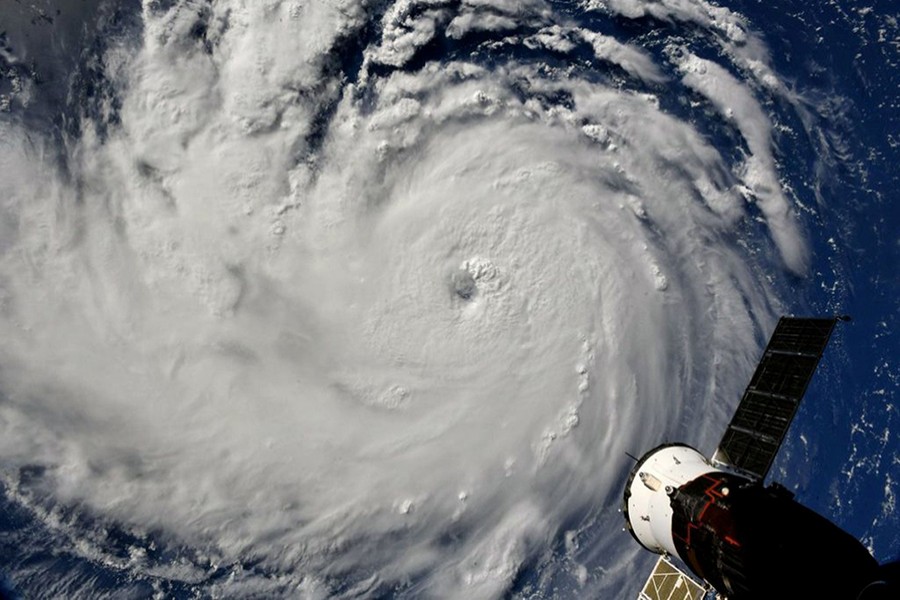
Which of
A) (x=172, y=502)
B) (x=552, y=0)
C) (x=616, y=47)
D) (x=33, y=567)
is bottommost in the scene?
(x=33, y=567)

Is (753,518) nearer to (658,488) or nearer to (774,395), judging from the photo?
(658,488)

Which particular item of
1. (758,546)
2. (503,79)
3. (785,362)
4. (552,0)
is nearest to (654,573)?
(758,546)

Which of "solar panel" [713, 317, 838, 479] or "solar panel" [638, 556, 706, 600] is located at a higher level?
"solar panel" [713, 317, 838, 479]

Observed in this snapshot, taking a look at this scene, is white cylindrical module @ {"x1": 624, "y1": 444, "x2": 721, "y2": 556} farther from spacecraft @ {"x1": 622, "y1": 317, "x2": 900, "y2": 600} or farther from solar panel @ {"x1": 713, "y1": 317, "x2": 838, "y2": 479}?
solar panel @ {"x1": 713, "y1": 317, "x2": 838, "y2": 479}

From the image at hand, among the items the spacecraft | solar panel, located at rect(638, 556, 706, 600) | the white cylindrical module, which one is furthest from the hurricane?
solar panel, located at rect(638, 556, 706, 600)

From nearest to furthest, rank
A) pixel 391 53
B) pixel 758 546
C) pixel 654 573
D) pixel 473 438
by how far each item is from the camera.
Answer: pixel 758 546
pixel 654 573
pixel 391 53
pixel 473 438

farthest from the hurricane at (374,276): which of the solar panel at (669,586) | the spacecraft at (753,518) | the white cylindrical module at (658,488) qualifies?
the solar panel at (669,586)

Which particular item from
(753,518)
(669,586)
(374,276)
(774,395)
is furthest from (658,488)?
(374,276)

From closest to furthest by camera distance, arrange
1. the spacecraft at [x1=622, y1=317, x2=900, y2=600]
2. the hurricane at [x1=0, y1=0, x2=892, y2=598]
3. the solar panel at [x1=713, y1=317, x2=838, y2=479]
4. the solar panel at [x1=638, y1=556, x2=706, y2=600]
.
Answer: the spacecraft at [x1=622, y1=317, x2=900, y2=600], the solar panel at [x1=713, y1=317, x2=838, y2=479], the solar panel at [x1=638, y1=556, x2=706, y2=600], the hurricane at [x1=0, y1=0, x2=892, y2=598]

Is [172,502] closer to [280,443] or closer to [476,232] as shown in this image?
[280,443]
